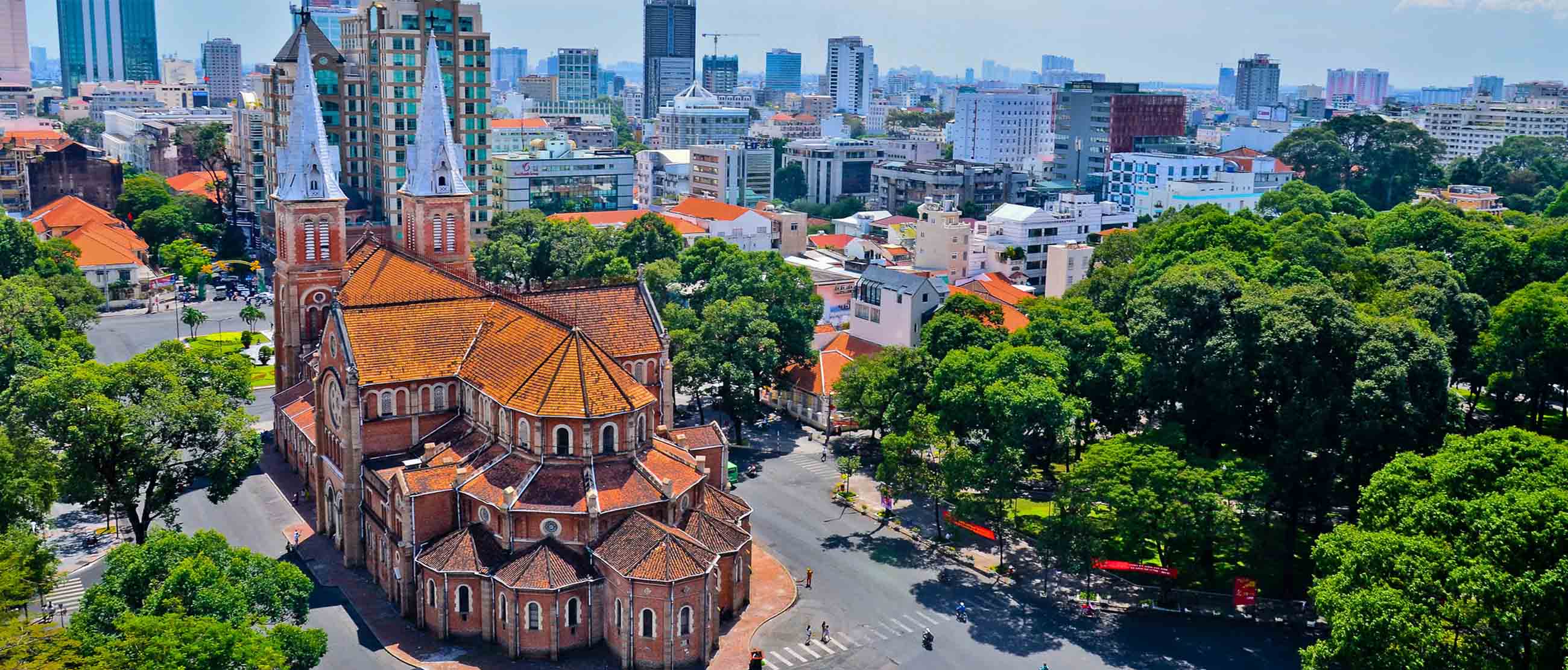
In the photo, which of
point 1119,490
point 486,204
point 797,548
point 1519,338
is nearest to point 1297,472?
point 1119,490

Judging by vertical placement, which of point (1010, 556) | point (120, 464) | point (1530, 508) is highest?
point (1530, 508)

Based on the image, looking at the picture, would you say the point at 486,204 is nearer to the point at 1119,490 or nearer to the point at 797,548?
the point at 797,548

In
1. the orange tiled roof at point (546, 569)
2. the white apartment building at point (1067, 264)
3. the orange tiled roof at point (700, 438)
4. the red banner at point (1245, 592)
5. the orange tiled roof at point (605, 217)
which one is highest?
the orange tiled roof at point (605, 217)

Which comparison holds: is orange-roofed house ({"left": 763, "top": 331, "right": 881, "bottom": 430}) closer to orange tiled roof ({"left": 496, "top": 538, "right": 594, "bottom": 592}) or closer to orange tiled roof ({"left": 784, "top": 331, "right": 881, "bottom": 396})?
orange tiled roof ({"left": 784, "top": 331, "right": 881, "bottom": 396})

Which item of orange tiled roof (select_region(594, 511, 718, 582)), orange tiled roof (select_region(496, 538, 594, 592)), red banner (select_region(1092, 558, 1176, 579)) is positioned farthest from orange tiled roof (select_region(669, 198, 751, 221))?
orange tiled roof (select_region(496, 538, 594, 592))

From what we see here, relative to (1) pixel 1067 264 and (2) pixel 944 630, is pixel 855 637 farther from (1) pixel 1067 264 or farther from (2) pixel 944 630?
(1) pixel 1067 264

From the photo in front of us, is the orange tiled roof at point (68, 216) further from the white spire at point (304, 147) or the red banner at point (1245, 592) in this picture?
the red banner at point (1245, 592)

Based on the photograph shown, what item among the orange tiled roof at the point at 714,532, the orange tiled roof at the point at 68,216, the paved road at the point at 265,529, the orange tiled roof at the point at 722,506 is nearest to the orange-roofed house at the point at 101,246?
the orange tiled roof at the point at 68,216
